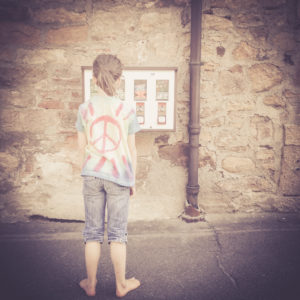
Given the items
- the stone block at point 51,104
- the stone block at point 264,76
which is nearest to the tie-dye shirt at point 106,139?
the stone block at point 51,104

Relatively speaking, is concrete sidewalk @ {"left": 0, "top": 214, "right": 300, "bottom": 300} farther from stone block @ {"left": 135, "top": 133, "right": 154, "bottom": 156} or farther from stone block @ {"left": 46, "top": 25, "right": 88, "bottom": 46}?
stone block @ {"left": 46, "top": 25, "right": 88, "bottom": 46}

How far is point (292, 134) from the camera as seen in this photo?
291cm

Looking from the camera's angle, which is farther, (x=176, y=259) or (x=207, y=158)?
(x=207, y=158)

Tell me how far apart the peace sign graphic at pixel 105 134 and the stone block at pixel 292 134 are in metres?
2.11

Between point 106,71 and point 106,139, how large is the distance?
1.39ft

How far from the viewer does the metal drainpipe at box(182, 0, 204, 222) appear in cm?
264

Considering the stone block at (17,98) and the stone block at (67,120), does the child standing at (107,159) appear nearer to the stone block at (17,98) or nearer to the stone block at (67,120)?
the stone block at (67,120)

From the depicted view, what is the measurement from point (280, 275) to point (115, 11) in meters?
2.83

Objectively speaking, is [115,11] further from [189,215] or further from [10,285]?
[10,285]

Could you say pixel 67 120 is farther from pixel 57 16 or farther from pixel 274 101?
pixel 274 101

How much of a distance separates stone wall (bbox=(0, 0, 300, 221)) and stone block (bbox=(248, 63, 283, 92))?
11 millimetres

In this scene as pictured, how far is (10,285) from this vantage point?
192 centimetres

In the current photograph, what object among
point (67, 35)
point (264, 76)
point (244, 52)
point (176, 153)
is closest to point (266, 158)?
point (264, 76)

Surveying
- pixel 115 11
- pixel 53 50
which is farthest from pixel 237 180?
pixel 53 50
